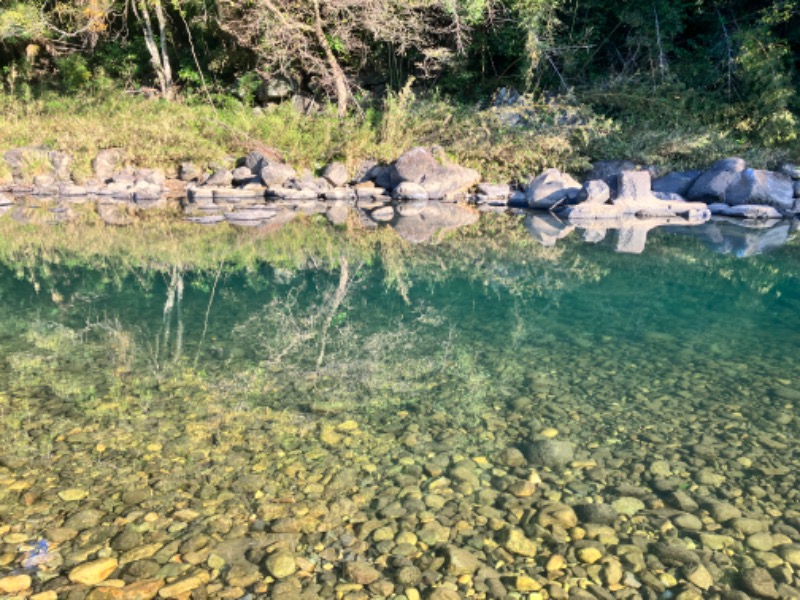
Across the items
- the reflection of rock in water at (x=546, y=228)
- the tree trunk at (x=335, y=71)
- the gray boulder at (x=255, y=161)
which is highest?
the tree trunk at (x=335, y=71)

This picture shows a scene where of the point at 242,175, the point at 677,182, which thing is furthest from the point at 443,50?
the point at 677,182

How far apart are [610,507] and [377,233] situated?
7.59 metres

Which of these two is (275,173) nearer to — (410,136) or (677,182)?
(410,136)

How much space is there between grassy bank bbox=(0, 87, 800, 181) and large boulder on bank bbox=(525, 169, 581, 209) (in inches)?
43.9

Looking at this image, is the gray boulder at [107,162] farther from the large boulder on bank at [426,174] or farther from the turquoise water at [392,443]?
the turquoise water at [392,443]

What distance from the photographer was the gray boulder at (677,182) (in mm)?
14414

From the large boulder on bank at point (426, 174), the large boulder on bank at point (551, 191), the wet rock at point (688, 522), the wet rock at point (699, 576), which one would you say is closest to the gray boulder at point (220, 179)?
the large boulder on bank at point (426, 174)

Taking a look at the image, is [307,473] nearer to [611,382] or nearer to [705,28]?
[611,382]

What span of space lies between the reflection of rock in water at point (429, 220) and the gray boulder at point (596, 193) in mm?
2177

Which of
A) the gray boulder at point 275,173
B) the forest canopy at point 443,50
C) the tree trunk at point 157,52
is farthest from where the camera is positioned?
the tree trunk at point 157,52

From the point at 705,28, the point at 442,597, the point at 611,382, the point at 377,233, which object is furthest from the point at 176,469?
the point at 705,28

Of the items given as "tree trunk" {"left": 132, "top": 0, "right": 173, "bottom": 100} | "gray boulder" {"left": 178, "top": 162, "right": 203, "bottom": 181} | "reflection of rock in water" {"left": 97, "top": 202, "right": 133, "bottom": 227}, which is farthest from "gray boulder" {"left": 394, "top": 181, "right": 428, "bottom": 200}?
"tree trunk" {"left": 132, "top": 0, "right": 173, "bottom": 100}

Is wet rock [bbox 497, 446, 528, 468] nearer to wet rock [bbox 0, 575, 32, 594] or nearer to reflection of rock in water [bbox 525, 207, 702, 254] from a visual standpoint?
wet rock [bbox 0, 575, 32, 594]

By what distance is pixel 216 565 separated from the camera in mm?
2361
